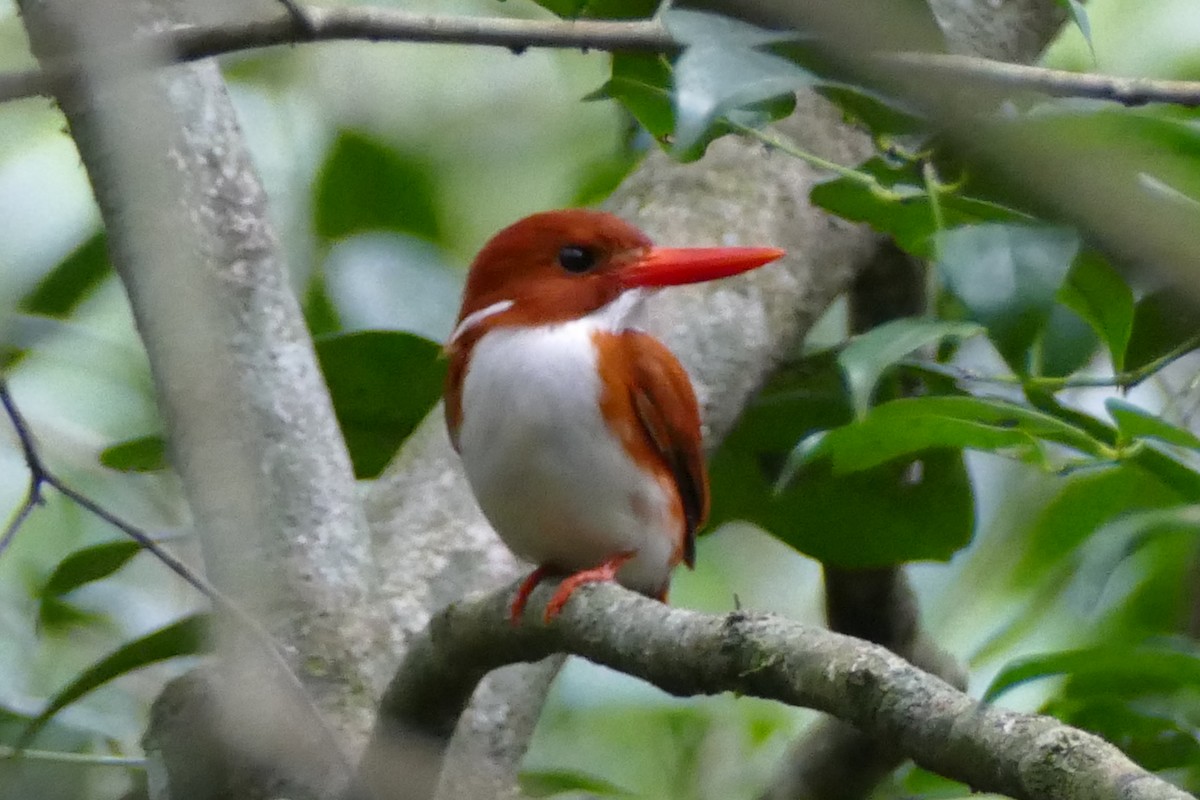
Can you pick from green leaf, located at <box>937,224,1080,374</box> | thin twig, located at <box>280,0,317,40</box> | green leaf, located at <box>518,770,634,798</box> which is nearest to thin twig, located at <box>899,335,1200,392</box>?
green leaf, located at <box>937,224,1080,374</box>

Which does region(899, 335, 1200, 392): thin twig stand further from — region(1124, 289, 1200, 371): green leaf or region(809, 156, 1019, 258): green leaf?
region(809, 156, 1019, 258): green leaf

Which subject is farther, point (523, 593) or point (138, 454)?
point (138, 454)

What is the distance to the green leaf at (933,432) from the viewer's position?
4.93ft

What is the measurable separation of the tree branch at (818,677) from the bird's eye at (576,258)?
634mm

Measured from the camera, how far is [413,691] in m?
1.56

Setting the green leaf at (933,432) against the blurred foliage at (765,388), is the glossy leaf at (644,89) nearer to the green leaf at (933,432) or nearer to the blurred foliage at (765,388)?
the blurred foliage at (765,388)

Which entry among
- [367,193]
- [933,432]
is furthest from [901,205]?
[367,193]

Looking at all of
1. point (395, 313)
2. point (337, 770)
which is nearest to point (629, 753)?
point (395, 313)

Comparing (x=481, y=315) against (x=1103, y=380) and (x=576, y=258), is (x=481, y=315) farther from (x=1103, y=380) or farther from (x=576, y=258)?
(x=1103, y=380)

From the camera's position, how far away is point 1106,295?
1.52m

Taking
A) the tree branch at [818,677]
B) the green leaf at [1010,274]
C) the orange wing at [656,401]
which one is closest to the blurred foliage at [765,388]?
the green leaf at [1010,274]

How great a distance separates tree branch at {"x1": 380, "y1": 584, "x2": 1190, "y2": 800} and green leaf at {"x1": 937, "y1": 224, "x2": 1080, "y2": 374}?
0.39 m

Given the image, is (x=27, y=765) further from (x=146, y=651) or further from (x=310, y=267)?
(x=310, y=267)

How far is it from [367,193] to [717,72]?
4.94 feet
